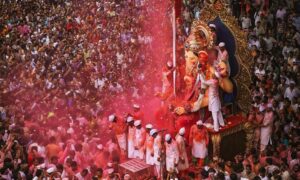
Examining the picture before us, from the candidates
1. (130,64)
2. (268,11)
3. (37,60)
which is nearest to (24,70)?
(37,60)

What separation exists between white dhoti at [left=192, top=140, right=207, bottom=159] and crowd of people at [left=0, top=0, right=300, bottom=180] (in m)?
0.02

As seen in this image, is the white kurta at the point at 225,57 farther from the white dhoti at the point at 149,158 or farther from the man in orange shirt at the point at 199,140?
the white dhoti at the point at 149,158

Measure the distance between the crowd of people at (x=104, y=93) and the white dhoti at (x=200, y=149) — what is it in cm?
2

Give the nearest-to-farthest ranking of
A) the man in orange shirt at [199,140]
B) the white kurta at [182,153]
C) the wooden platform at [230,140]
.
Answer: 1. the white kurta at [182,153]
2. the man in orange shirt at [199,140]
3. the wooden platform at [230,140]

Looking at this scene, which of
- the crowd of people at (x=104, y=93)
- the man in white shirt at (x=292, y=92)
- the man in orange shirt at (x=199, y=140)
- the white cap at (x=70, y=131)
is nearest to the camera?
the crowd of people at (x=104, y=93)

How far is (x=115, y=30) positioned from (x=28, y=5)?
5259 mm

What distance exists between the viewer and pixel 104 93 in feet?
45.4

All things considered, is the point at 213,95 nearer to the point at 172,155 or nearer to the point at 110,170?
the point at 172,155

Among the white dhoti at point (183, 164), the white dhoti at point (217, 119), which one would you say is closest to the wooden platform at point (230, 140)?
the white dhoti at point (217, 119)

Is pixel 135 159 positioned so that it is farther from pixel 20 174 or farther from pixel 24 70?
pixel 24 70

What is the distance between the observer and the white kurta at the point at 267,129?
1083 centimetres

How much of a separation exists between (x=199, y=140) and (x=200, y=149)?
191 mm

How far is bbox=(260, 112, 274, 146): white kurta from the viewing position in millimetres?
10832

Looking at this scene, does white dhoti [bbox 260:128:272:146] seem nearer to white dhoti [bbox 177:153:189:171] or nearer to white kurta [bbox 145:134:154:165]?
white dhoti [bbox 177:153:189:171]
